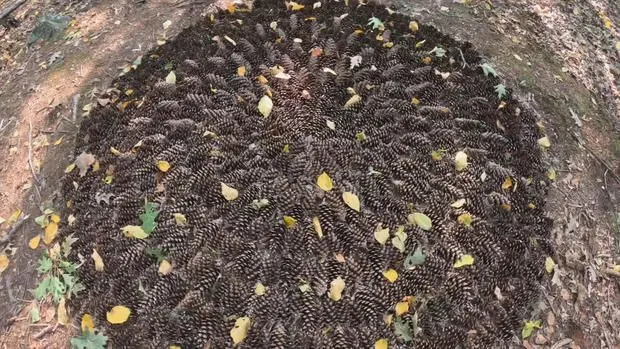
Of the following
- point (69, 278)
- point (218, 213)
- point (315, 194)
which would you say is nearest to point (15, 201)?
point (69, 278)

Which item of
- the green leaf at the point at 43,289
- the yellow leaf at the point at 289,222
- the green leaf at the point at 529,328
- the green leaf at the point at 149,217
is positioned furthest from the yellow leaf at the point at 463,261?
the green leaf at the point at 43,289

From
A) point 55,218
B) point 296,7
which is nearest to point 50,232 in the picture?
point 55,218

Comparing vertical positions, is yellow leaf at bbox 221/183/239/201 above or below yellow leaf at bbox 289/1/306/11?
below

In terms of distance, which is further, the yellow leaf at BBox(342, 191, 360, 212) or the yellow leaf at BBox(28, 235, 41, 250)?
the yellow leaf at BBox(28, 235, 41, 250)

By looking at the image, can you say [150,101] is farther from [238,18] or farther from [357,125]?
[357,125]

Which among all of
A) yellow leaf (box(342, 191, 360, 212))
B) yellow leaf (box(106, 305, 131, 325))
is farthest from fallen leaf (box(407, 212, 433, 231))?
yellow leaf (box(106, 305, 131, 325))

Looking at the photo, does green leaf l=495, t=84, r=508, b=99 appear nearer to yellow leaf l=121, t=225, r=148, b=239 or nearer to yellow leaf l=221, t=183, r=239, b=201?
yellow leaf l=221, t=183, r=239, b=201

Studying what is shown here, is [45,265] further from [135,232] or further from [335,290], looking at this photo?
[335,290]
